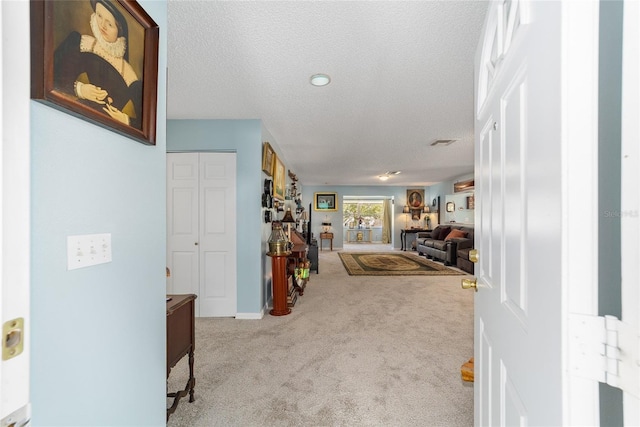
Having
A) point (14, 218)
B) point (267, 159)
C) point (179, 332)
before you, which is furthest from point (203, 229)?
point (14, 218)

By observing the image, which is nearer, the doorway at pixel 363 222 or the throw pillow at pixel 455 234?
the throw pillow at pixel 455 234

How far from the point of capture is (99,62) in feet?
2.77

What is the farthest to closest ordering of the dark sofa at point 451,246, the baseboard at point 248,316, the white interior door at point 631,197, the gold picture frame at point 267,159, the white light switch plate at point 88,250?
the dark sofa at point 451,246, the gold picture frame at point 267,159, the baseboard at point 248,316, the white light switch plate at point 88,250, the white interior door at point 631,197

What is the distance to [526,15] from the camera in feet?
2.01

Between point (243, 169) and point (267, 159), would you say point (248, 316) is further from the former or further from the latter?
point (267, 159)

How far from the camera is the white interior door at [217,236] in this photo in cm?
333

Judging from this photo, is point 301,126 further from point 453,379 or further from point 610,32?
point 610,32

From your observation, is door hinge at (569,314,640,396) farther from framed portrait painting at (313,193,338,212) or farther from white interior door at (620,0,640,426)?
framed portrait painting at (313,193,338,212)

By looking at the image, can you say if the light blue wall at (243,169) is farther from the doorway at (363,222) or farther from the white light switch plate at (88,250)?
the doorway at (363,222)

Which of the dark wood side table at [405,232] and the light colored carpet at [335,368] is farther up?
the dark wood side table at [405,232]

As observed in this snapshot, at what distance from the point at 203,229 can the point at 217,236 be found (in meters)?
0.18

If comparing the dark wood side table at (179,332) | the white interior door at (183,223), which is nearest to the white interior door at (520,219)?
the dark wood side table at (179,332)

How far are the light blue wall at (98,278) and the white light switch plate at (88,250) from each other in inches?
0.7

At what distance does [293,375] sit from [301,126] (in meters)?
2.66
